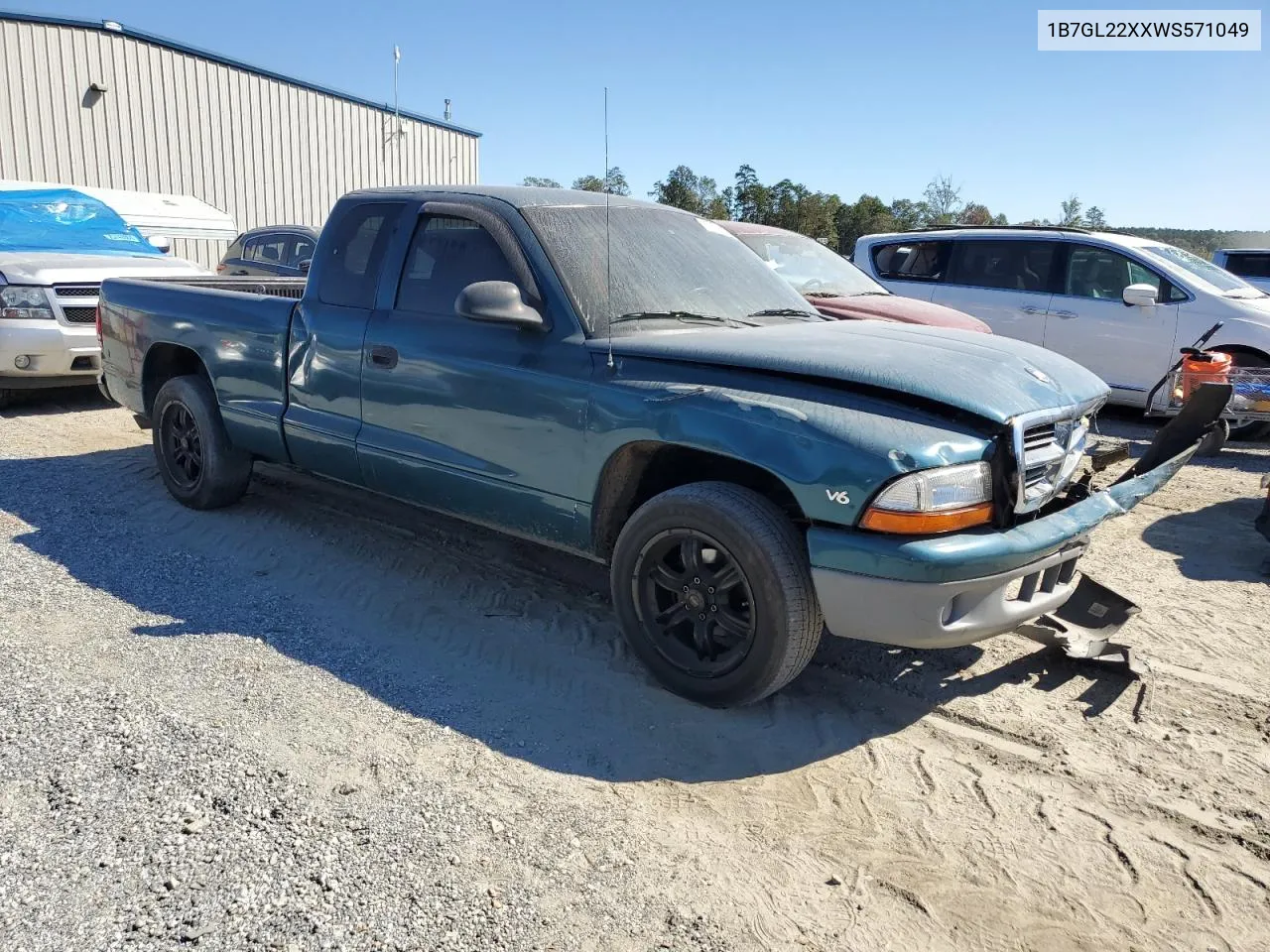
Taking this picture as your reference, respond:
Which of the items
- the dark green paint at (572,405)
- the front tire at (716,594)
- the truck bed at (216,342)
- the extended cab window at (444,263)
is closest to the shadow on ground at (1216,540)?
the dark green paint at (572,405)

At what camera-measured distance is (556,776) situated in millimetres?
3195

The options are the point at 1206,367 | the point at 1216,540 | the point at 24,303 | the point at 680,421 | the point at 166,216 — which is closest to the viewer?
the point at 680,421

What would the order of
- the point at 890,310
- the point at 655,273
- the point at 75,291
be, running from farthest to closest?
the point at 75,291 → the point at 890,310 → the point at 655,273

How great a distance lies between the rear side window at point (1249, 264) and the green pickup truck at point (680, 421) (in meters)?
13.1

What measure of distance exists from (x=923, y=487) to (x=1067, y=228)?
7877 millimetres

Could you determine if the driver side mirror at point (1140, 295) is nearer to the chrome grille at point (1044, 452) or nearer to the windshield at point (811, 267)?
the windshield at point (811, 267)

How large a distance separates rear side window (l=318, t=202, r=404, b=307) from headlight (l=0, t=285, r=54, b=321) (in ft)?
15.9

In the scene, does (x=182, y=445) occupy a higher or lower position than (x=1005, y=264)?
lower

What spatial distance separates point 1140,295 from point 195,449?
7.88 m

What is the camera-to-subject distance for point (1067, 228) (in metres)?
9.74

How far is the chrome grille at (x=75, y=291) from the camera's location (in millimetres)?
8469

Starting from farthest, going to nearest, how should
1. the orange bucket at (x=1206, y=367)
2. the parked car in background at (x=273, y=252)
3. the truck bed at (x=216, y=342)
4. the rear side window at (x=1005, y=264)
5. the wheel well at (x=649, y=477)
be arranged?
1. the parked car in background at (x=273, y=252)
2. the rear side window at (x=1005, y=264)
3. the orange bucket at (x=1206, y=367)
4. the truck bed at (x=216, y=342)
5. the wheel well at (x=649, y=477)

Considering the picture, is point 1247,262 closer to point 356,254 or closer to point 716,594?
point 356,254

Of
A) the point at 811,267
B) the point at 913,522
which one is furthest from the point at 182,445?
the point at 811,267
